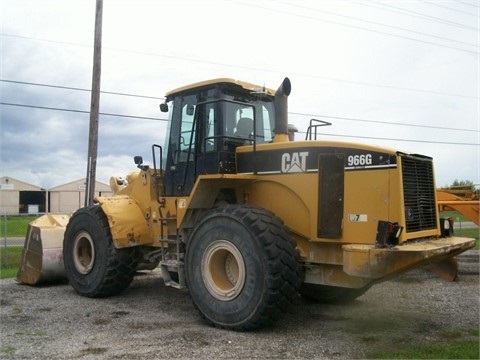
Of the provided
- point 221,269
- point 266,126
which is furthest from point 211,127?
point 221,269

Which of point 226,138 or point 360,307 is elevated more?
point 226,138

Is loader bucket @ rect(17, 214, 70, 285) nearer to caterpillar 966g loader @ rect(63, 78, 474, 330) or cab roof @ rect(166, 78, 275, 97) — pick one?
caterpillar 966g loader @ rect(63, 78, 474, 330)

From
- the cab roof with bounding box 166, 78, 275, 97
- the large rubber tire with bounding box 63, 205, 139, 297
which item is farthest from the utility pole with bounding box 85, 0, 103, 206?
the cab roof with bounding box 166, 78, 275, 97

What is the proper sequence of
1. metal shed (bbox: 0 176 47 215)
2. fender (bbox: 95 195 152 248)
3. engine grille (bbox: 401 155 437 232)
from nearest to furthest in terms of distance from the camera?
engine grille (bbox: 401 155 437 232)
fender (bbox: 95 195 152 248)
metal shed (bbox: 0 176 47 215)

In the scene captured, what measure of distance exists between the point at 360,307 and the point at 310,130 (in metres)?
2.81

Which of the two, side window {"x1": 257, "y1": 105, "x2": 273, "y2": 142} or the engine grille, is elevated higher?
side window {"x1": 257, "y1": 105, "x2": 273, "y2": 142}

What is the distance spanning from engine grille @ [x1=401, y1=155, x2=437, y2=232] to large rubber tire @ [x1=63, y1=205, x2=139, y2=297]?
4.59m

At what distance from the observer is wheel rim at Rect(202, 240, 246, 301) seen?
21.5 ft

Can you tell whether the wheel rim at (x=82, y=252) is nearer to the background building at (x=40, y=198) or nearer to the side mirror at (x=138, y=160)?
the side mirror at (x=138, y=160)

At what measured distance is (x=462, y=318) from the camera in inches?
282

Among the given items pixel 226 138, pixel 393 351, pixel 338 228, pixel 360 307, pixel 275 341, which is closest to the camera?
pixel 393 351

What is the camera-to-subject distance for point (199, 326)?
6.71 meters

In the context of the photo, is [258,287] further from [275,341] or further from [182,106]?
[182,106]

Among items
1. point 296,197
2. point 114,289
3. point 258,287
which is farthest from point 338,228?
point 114,289
